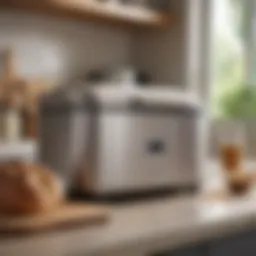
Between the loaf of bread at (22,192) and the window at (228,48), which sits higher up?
the window at (228,48)

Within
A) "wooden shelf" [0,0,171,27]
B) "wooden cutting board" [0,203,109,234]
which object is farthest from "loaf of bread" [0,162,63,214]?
"wooden shelf" [0,0,171,27]

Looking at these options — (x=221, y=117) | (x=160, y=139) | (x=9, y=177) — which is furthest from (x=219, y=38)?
(x=9, y=177)

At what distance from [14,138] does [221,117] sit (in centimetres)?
108

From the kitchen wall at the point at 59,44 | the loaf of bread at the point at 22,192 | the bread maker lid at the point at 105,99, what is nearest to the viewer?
the loaf of bread at the point at 22,192

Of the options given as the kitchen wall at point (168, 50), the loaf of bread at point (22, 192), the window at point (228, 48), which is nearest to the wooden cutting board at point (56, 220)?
the loaf of bread at point (22, 192)

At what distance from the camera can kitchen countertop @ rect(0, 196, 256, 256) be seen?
96cm

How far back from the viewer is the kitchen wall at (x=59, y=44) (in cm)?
264

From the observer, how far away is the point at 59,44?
2.85 meters

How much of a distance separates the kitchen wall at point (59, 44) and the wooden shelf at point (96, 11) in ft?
0.20

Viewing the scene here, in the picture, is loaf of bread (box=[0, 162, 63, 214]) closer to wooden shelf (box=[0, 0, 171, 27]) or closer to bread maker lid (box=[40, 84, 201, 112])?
bread maker lid (box=[40, 84, 201, 112])

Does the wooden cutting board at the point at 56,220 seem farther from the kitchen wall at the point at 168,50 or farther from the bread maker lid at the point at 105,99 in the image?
the kitchen wall at the point at 168,50

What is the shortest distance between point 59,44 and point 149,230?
187 cm

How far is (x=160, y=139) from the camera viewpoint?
5.10 ft

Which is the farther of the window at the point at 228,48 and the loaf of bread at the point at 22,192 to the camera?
the window at the point at 228,48
